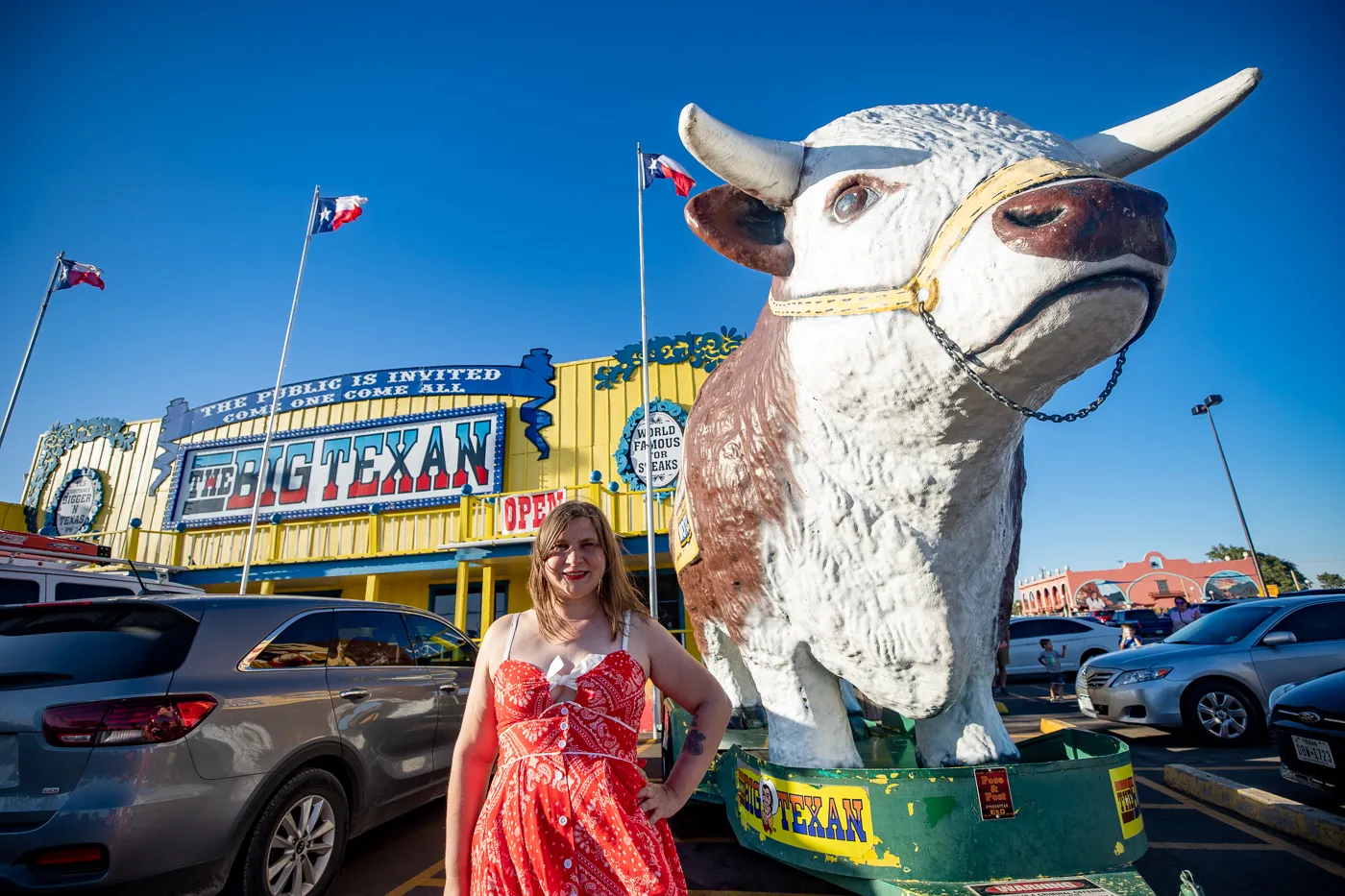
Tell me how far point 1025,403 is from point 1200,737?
631 centimetres

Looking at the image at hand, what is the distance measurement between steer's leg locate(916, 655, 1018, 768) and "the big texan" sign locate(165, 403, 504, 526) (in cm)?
977

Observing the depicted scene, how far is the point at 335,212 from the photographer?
40.8ft

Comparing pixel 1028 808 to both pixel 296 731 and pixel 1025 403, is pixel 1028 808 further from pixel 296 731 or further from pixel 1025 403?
pixel 296 731

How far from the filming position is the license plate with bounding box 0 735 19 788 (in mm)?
1965

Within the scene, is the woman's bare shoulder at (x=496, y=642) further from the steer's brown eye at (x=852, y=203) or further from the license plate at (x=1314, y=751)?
Result: the license plate at (x=1314, y=751)

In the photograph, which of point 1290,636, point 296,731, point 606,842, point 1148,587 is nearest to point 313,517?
point 296,731

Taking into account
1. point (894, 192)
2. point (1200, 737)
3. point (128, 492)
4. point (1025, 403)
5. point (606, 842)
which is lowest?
point (1200, 737)

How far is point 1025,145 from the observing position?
171cm

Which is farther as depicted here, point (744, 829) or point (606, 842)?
point (744, 829)

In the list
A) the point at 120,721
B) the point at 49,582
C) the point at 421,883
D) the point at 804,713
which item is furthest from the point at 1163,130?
the point at 49,582

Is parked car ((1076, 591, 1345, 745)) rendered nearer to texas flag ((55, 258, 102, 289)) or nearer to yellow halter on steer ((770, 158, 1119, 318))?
yellow halter on steer ((770, 158, 1119, 318))

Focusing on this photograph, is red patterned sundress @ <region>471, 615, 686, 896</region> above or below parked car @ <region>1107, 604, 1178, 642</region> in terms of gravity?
below

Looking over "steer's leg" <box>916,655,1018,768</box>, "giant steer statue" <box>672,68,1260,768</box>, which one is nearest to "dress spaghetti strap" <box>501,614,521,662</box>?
"giant steer statue" <box>672,68,1260,768</box>

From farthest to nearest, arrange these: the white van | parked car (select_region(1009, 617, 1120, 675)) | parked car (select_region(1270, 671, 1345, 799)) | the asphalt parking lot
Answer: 1. parked car (select_region(1009, 617, 1120, 675))
2. the white van
3. parked car (select_region(1270, 671, 1345, 799))
4. the asphalt parking lot
